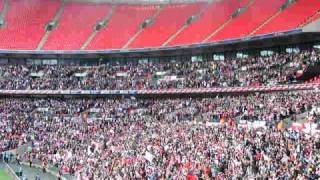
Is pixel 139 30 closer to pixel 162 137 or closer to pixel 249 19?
pixel 249 19

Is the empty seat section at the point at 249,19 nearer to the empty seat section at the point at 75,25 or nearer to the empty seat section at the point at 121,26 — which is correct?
the empty seat section at the point at 121,26

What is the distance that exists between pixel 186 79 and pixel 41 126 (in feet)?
32.6

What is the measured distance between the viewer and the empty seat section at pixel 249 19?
41037 mm

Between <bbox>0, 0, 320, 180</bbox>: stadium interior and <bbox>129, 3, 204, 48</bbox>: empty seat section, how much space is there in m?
0.10

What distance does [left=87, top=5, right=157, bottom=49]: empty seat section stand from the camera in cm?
4794

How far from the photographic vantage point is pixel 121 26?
5034 centimetres

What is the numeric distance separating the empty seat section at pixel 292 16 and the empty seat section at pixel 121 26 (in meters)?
12.7

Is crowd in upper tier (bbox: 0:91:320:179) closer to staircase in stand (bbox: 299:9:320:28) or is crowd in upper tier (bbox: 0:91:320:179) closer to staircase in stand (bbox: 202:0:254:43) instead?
staircase in stand (bbox: 299:9:320:28)

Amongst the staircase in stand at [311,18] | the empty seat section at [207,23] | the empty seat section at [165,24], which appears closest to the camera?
the staircase in stand at [311,18]

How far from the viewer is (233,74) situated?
3872cm

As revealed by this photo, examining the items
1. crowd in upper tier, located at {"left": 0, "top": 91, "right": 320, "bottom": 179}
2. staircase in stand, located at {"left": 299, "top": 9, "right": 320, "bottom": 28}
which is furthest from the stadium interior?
staircase in stand, located at {"left": 299, "top": 9, "right": 320, "bottom": 28}

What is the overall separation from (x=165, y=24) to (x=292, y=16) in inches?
495

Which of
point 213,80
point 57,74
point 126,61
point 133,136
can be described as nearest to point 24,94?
point 57,74

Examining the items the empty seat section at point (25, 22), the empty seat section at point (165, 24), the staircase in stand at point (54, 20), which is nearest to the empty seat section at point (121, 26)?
the empty seat section at point (165, 24)
